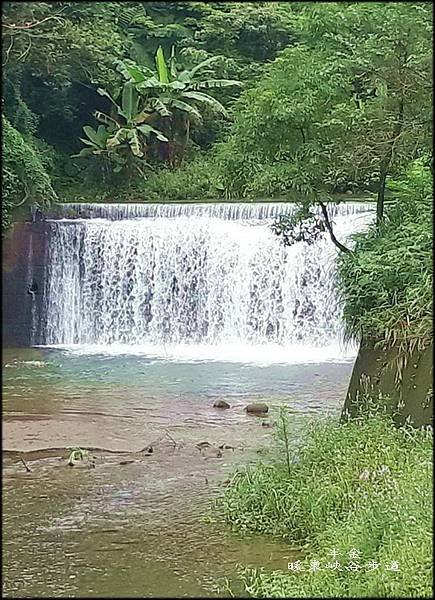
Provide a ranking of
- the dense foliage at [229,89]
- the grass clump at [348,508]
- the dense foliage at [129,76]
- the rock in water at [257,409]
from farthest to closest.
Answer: the dense foliage at [129,76]
the rock in water at [257,409]
the dense foliage at [229,89]
the grass clump at [348,508]

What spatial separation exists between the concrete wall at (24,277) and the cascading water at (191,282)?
0.55ft

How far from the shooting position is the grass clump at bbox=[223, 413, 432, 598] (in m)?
4.20

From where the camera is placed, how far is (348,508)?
543 cm

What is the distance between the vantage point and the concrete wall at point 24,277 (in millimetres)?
16031

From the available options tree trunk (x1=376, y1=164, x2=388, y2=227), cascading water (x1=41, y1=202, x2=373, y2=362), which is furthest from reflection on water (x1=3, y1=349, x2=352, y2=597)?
tree trunk (x1=376, y1=164, x2=388, y2=227)

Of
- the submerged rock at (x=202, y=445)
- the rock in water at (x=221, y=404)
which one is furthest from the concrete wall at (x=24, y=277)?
the submerged rock at (x=202, y=445)

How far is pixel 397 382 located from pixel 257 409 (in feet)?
10.7

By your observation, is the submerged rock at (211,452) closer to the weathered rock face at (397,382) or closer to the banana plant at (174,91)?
the weathered rock face at (397,382)

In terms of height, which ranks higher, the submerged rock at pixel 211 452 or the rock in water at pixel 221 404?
the rock in water at pixel 221 404

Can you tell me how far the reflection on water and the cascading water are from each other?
6.64 ft

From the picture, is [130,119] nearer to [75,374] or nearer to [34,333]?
[34,333]

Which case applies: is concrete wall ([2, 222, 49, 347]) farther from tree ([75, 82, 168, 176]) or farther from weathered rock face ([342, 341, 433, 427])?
weathered rock face ([342, 341, 433, 427])

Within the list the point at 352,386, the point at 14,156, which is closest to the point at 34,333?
the point at 14,156

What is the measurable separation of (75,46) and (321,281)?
7644 mm
